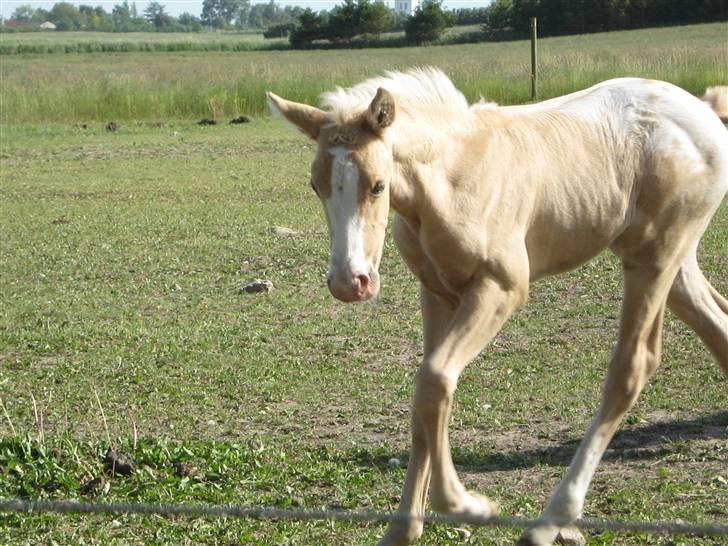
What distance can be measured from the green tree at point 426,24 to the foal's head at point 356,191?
6206cm

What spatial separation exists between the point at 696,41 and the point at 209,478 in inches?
1749

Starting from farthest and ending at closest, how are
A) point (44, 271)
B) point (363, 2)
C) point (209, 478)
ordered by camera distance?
point (363, 2)
point (44, 271)
point (209, 478)

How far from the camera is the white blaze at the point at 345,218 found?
4.17 metres

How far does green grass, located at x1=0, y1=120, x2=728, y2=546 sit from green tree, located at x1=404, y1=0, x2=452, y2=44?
5388cm

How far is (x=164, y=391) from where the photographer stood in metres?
7.03

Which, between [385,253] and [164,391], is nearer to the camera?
[164,391]

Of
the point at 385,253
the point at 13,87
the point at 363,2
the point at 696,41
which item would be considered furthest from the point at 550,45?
the point at 385,253

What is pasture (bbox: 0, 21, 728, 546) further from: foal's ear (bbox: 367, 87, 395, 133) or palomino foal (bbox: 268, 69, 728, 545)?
foal's ear (bbox: 367, 87, 395, 133)

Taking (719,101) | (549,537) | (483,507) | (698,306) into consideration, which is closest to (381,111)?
(483,507)

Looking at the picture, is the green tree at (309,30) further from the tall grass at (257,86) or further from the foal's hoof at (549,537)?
the foal's hoof at (549,537)

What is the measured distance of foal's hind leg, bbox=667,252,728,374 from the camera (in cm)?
545

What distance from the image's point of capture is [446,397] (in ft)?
14.2

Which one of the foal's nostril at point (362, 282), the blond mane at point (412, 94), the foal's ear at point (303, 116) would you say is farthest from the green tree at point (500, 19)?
the foal's nostril at point (362, 282)

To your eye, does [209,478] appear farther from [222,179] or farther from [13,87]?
[13,87]
